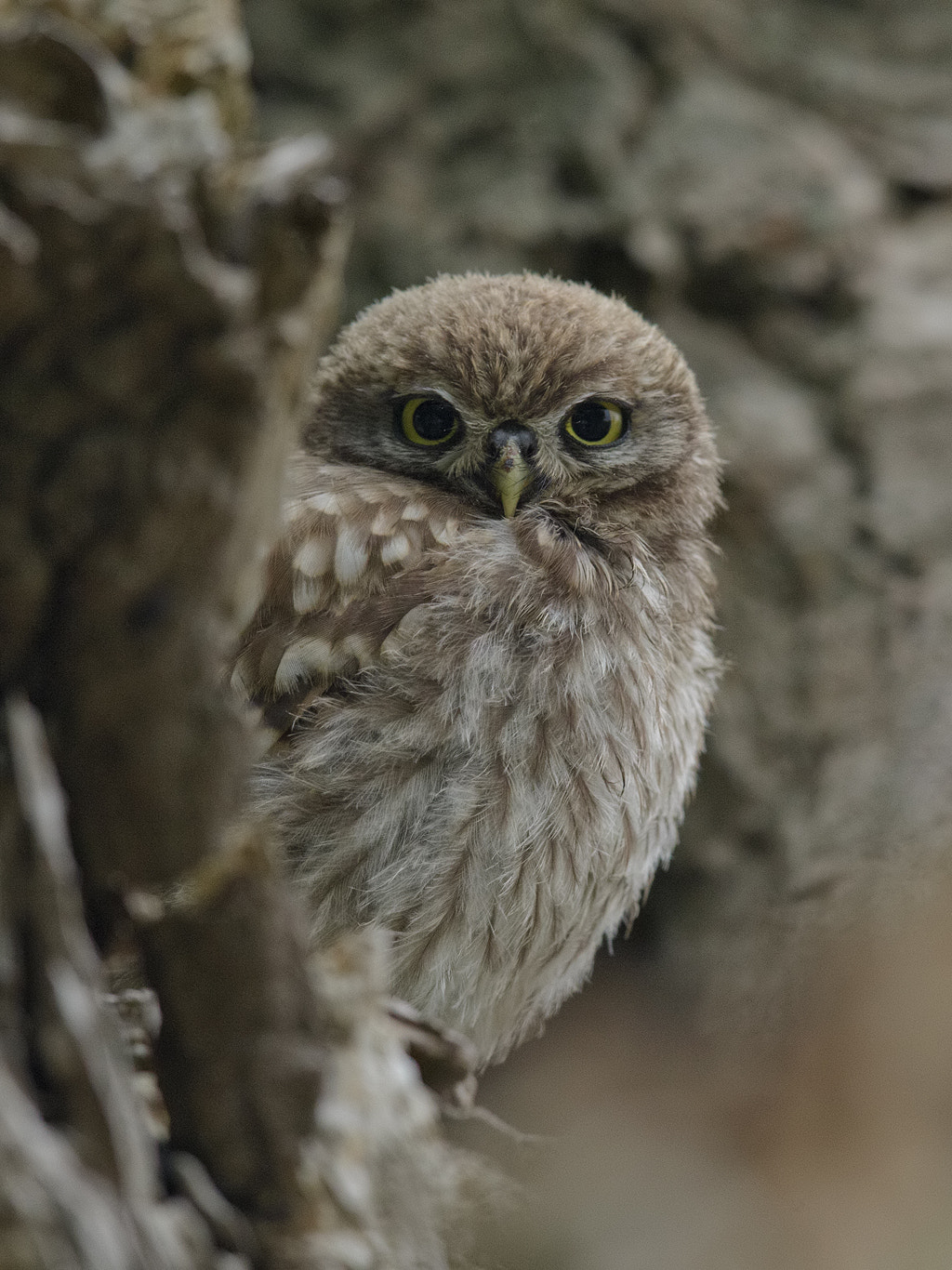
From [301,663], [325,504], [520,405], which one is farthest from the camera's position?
[520,405]

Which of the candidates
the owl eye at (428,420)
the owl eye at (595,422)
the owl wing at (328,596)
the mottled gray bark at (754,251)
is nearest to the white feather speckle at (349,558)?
the owl wing at (328,596)

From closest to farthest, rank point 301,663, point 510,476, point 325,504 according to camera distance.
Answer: point 301,663 → point 325,504 → point 510,476

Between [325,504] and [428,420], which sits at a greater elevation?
[428,420]

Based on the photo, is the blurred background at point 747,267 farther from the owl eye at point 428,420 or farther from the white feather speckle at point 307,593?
the owl eye at point 428,420

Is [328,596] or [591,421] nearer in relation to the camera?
[328,596]

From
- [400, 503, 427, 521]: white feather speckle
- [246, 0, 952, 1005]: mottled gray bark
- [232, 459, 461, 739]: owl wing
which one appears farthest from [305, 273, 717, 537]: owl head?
[246, 0, 952, 1005]: mottled gray bark

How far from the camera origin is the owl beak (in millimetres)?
3031

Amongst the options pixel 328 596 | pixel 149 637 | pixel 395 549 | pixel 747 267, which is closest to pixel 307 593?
pixel 328 596

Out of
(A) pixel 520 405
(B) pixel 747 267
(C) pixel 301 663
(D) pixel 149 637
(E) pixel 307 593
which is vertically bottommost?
(C) pixel 301 663

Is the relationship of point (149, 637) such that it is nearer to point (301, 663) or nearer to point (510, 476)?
point (301, 663)

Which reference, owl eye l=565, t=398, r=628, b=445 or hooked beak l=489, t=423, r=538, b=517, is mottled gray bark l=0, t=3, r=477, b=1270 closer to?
hooked beak l=489, t=423, r=538, b=517

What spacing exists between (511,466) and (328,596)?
0.52m

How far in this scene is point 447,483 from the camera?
3211 millimetres

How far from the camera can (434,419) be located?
324 cm
